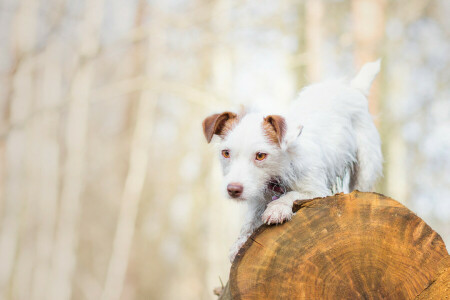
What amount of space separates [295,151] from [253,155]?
0.96ft

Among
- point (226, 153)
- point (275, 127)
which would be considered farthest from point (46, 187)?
point (275, 127)

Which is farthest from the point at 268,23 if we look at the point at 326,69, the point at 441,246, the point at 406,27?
the point at 441,246

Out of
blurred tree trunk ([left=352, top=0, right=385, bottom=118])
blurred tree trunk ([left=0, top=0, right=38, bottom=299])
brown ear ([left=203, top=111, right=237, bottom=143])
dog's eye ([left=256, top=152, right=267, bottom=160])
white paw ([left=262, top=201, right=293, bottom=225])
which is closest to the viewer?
white paw ([left=262, top=201, right=293, bottom=225])

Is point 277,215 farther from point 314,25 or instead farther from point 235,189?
point 314,25

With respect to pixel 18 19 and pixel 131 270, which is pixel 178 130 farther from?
pixel 18 19

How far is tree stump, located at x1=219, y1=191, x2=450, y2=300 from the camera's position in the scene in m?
2.19

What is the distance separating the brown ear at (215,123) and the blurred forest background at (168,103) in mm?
4094

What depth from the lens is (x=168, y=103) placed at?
14.2m

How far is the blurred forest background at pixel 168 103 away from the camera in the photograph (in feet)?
28.9

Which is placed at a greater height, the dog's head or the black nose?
the dog's head

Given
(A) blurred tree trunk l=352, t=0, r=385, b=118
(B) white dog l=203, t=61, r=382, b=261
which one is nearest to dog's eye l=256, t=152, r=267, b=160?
(B) white dog l=203, t=61, r=382, b=261

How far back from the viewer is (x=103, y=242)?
1586 centimetres

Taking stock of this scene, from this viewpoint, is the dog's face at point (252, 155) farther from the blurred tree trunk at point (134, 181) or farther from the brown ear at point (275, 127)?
the blurred tree trunk at point (134, 181)

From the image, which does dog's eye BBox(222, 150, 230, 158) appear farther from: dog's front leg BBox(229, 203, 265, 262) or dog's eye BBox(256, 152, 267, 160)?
dog's front leg BBox(229, 203, 265, 262)
